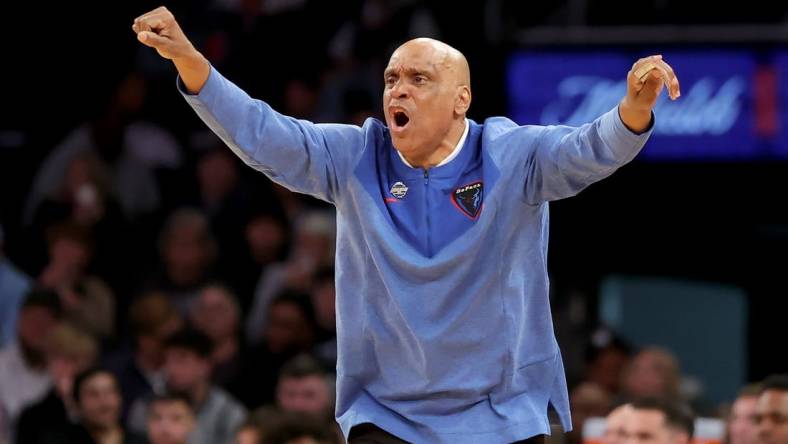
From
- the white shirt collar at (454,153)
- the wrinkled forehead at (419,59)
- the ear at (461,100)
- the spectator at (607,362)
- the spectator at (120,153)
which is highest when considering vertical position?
the wrinkled forehead at (419,59)

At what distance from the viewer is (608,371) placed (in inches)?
376

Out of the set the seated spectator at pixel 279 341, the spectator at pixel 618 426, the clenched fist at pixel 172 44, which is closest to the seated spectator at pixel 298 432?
the spectator at pixel 618 426

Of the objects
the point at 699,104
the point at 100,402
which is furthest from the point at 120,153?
the point at 699,104

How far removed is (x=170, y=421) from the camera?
775 centimetres

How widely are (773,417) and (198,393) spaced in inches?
119

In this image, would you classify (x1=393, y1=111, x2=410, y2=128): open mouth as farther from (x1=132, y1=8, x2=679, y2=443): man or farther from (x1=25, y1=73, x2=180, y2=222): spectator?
(x1=25, y1=73, x2=180, y2=222): spectator

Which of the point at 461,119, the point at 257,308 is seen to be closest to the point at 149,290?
the point at 257,308

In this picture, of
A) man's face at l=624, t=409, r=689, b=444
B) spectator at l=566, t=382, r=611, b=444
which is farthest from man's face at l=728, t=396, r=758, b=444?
spectator at l=566, t=382, r=611, b=444

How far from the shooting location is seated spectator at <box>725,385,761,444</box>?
6.42 meters

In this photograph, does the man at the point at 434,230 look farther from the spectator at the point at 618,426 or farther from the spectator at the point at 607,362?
the spectator at the point at 607,362

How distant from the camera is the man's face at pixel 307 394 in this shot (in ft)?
25.7

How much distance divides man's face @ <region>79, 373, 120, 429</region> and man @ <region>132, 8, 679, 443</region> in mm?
4003

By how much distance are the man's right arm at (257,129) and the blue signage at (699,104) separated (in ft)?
18.8

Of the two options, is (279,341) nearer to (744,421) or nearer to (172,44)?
(744,421)
